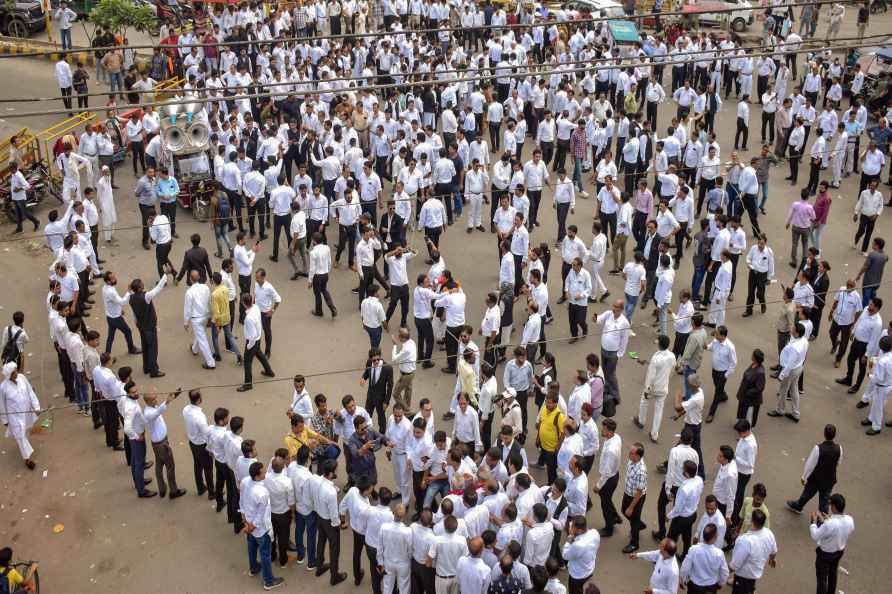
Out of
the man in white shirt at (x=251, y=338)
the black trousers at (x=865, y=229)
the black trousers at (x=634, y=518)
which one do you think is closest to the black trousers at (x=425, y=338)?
the man in white shirt at (x=251, y=338)

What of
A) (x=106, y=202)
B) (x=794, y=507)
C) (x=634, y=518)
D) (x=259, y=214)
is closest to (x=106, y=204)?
(x=106, y=202)

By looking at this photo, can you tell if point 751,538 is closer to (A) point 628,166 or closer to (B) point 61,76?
(A) point 628,166

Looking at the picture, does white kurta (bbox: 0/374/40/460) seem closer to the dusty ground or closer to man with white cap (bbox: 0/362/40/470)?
man with white cap (bbox: 0/362/40/470)

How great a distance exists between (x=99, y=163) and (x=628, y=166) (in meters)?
10.8

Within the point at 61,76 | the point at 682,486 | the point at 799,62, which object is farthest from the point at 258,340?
the point at 799,62

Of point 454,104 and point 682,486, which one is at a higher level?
point 454,104

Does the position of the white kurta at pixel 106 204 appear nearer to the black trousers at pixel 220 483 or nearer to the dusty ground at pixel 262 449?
the dusty ground at pixel 262 449

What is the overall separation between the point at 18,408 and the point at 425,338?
5.66 metres

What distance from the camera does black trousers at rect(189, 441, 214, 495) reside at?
11.5 m

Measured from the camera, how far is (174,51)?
998 inches

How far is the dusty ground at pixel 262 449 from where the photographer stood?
1098 centimetres

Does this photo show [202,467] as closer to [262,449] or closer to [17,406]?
[262,449]

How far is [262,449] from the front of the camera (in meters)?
12.8

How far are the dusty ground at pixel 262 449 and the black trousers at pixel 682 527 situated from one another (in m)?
0.61
